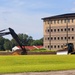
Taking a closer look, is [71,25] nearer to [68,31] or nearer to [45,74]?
[68,31]

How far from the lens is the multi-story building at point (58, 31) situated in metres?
149

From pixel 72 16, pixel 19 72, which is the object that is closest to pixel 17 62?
pixel 19 72

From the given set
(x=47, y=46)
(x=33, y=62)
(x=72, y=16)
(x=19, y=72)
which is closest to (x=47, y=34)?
(x=47, y=46)

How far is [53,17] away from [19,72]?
135757mm

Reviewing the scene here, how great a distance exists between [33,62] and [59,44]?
122948mm

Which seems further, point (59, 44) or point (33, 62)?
point (59, 44)

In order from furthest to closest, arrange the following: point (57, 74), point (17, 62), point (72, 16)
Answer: point (72, 16), point (17, 62), point (57, 74)

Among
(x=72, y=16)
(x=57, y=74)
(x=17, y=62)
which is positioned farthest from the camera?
(x=72, y=16)

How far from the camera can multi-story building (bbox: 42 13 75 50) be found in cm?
14925

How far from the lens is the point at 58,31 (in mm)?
155875

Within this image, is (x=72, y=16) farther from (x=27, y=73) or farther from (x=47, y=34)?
(x=27, y=73)

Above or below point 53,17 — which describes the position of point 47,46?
below

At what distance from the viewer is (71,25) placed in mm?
148750

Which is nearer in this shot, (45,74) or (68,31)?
(45,74)
